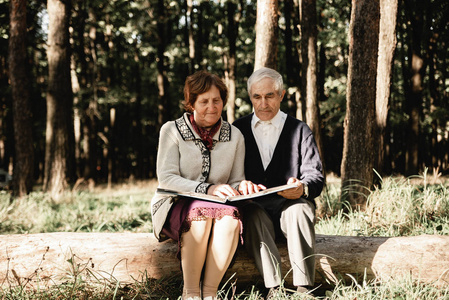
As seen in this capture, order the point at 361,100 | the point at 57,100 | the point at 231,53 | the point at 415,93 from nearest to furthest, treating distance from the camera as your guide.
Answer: the point at 361,100 < the point at 57,100 < the point at 415,93 < the point at 231,53

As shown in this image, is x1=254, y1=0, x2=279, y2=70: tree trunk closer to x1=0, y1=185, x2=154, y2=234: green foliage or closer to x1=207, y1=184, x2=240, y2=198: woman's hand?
x1=0, y1=185, x2=154, y2=234: green foliage

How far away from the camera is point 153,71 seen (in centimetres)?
1897

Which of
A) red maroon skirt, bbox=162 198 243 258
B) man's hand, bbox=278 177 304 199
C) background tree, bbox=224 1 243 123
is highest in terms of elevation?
background tree, bbox=224 1 243 123

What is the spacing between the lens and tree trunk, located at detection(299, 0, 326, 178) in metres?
8.12

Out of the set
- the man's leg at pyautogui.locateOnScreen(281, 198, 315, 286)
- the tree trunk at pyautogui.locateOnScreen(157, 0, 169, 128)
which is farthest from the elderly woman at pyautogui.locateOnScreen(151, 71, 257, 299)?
the tree trunk at pyautogui.locateOnScreen(157, 0, 169, 128)

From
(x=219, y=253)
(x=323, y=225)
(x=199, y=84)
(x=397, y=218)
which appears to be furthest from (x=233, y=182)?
(x=397, y=218)

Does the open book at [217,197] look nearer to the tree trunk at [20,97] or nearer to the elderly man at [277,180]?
the elderly man at [277,180]

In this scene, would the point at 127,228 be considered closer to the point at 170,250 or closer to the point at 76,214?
the point at 76,214

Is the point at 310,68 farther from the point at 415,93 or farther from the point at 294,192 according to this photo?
the point at 415,93

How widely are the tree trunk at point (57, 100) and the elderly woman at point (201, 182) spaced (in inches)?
248

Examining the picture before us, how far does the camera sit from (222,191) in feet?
9.05

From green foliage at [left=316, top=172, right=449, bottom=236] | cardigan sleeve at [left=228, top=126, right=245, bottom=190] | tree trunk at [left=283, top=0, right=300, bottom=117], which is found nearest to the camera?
cardigan sleeve at [left=228, top=126, right=245, bottom=190]

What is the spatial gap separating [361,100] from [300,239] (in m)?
2.89

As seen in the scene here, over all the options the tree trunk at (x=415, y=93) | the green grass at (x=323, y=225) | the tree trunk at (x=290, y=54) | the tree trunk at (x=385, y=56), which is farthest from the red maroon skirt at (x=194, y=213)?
the tree trunk at (x=415, y=93)
